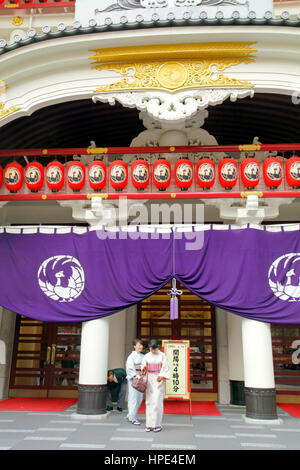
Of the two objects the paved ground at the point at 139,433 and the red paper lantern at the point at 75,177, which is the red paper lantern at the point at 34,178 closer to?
the red paper lantern at the point at 75,177

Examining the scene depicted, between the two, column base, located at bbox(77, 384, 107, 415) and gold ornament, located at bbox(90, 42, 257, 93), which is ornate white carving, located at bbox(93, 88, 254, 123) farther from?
column base, located at bbox(77, 384, 107, 415)

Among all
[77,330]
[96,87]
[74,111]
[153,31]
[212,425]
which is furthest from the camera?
[77,330]

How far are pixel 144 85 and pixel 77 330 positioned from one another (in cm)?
601

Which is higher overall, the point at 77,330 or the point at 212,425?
the point at 77,330

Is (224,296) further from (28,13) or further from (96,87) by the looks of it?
(28,13)

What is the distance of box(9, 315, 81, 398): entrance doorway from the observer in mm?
9203

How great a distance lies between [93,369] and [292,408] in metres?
4.40

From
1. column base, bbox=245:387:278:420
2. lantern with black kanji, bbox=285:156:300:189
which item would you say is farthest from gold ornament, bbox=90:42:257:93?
column base, bbox=245:387:278:420

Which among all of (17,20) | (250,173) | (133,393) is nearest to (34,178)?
(250,173)

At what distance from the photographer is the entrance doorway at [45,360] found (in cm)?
920

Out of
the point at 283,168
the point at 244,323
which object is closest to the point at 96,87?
the point at 283,168

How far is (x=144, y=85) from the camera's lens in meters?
7.39

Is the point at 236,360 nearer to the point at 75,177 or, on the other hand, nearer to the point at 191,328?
the point at 191,328

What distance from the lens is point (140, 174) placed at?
7.50 meters
